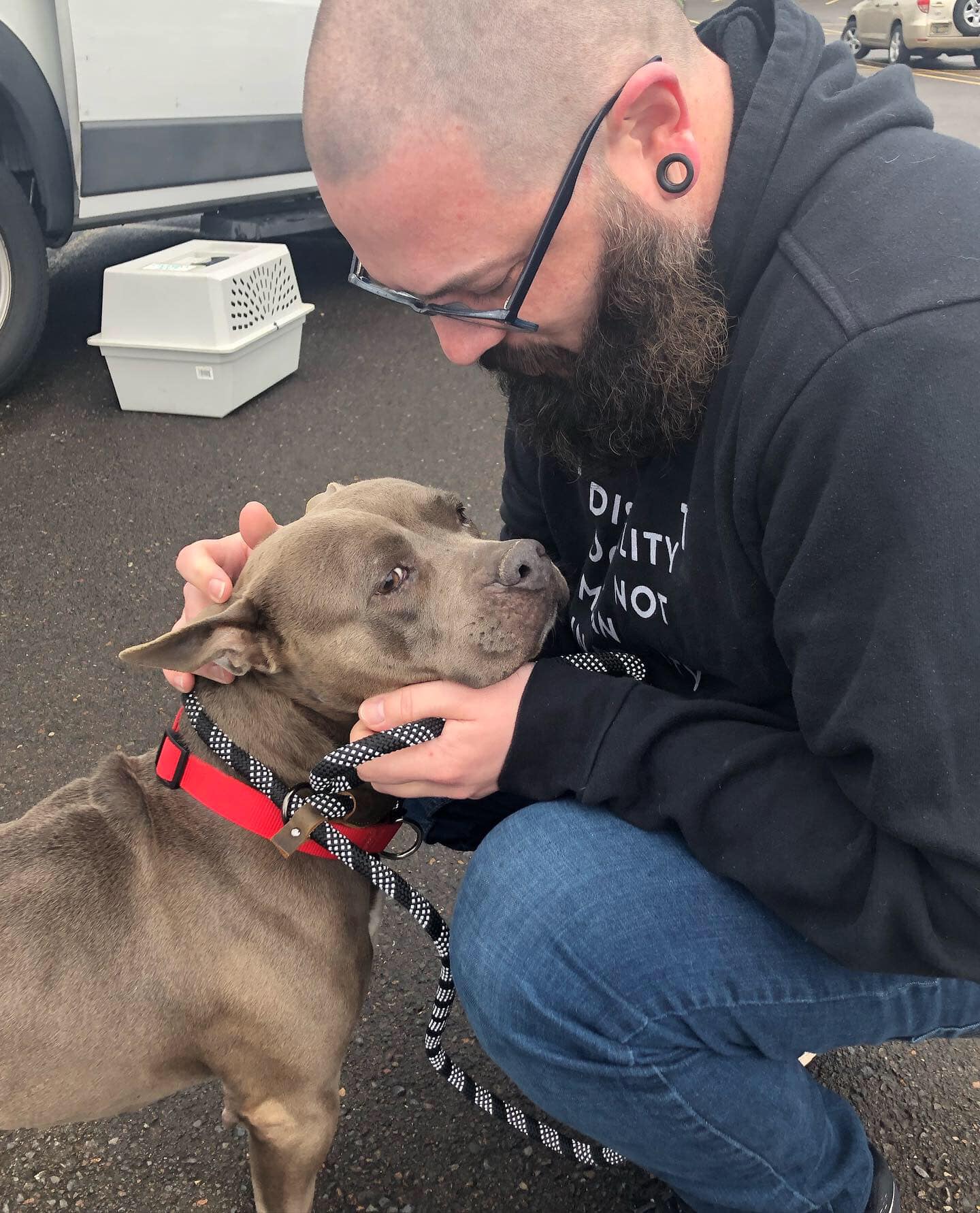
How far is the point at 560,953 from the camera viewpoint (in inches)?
78.2

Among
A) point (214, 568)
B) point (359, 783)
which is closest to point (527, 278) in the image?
point (214, 568)

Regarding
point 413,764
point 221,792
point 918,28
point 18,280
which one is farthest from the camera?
point 918,28

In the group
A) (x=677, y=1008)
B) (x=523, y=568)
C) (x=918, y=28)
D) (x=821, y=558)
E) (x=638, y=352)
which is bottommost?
(x=918, y=28)

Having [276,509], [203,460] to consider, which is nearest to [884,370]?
[276,509]

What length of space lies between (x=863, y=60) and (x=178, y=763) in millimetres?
27197

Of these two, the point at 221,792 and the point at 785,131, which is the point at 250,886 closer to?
the point at 221,792

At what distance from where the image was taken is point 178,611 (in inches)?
170

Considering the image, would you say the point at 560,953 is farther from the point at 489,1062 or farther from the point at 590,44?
the point at 590,44

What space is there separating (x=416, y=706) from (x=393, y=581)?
35 cm

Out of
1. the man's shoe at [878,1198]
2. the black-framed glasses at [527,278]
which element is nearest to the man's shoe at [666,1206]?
the man's shoe at [878,1198]

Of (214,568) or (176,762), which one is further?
(214,568)

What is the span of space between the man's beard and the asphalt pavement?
1718 mm

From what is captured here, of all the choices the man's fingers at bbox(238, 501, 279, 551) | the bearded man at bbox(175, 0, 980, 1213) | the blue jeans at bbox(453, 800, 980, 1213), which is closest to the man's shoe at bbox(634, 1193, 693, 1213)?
the bearded man at bbox(175, 0, 980, 1213)

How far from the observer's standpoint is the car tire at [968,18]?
21.5 m
